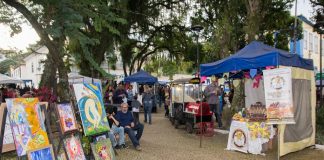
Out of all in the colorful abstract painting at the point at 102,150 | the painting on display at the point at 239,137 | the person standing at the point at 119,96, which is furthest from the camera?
the person standing at the point at 119,96

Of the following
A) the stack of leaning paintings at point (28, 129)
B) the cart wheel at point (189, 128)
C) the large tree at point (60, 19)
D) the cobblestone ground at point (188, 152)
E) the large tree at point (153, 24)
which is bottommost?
the cobblestone ground at point (188, 152)

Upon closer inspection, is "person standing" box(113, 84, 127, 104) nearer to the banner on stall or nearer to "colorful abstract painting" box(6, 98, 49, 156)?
the banner on stall

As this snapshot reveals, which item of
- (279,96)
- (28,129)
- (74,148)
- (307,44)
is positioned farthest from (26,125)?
(307,44)

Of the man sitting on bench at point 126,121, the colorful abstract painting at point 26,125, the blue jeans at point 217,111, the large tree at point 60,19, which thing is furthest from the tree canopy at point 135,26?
the blue jeans at point 217,111

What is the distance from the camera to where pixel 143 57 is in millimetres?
34906

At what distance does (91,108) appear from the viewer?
734 centimetres

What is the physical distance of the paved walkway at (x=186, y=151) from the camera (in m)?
8.76

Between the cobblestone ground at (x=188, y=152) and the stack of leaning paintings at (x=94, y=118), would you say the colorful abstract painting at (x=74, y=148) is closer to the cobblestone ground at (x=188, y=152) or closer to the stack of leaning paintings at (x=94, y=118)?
the stack of leaning paintings at (x=94, y=118)

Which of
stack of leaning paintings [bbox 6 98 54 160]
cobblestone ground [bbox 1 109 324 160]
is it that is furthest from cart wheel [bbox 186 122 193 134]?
stack of leaning paintings [bbox 6 98 54 160]

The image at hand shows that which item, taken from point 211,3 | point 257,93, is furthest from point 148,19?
A: point 257,93

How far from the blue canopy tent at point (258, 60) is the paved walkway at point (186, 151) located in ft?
6.94

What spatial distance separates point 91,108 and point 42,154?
1.79 meters

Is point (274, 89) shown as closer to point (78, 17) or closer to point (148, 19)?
point (78, 17)

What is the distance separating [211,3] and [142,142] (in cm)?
945
